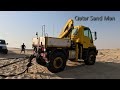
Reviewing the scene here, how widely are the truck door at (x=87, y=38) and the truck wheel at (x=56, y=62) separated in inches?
118

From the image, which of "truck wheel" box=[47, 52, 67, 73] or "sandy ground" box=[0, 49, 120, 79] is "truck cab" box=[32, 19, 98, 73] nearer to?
"truck wheel" box=[47, 52, 67, 73]

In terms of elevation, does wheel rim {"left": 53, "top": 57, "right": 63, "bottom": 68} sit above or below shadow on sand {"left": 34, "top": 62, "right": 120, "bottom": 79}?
above

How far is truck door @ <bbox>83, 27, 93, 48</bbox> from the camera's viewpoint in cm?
1311

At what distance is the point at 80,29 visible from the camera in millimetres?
12797

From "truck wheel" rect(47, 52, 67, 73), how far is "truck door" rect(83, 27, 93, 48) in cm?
300

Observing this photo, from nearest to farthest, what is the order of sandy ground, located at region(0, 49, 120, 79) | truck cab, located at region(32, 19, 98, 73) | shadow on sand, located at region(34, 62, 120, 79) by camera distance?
1. sandy ground, located at region(0, 49, 120, 79)
2. shadow on sand, located at region(34, 62, 120, 79)
3. truck cab, located at region(32, 19, 98, 73)

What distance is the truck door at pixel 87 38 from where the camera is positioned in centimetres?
1311

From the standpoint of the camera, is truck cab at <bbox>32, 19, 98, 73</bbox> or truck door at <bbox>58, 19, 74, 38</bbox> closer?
truck cab at <bbox>32, 19, 98, 73</bbox>

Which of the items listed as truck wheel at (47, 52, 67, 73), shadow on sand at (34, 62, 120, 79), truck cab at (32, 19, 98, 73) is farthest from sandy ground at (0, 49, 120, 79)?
truck cab at (32, 19, 98, 73)
